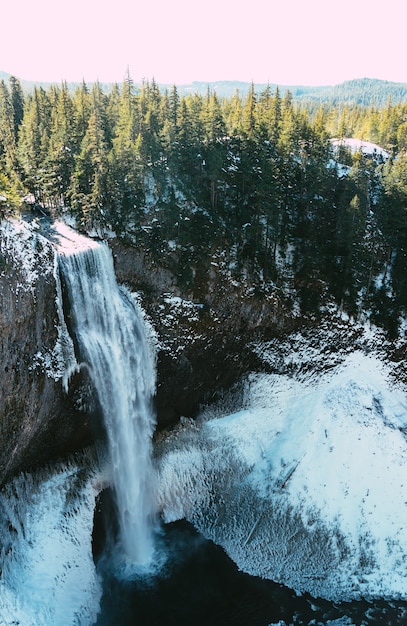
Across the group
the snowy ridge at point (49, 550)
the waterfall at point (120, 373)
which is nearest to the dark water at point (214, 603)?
the snowy ridge at point (49, 550)

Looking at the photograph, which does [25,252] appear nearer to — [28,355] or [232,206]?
[28,355]

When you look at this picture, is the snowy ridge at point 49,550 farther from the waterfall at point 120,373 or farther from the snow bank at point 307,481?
the snow bank at point 307,481

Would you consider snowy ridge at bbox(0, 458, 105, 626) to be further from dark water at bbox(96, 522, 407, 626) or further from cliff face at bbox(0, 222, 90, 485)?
cliff face at bbox(0, 222, 90, 485)

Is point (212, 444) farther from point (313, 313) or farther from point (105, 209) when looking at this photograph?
point (105, 209)

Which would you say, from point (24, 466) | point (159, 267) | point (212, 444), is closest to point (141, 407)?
point (212, 444)

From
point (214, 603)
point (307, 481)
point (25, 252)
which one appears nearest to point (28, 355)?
point (25, 252)
